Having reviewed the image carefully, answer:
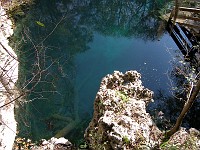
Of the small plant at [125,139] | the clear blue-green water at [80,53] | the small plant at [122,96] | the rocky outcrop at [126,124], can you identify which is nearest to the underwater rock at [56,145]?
the rocky outcrop at [126,124]

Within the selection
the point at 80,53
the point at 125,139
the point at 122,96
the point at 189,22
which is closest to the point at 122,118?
the point at 125,139

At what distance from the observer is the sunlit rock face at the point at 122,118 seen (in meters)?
5.45

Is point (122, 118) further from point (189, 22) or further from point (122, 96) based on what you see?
point (189, 22)

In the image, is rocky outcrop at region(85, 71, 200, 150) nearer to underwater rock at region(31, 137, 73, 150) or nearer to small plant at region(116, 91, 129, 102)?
small plant at region(116, 91, 129, 102)

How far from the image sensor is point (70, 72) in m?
11.9

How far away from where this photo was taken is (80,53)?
1318cm

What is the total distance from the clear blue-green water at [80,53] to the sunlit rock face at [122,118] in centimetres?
193

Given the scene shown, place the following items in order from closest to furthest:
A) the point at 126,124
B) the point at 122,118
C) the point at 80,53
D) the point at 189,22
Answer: the point at 126,124 → the point at 122,118 → the point at 189,22 → the point at 80,53

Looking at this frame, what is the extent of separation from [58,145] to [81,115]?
3.05m

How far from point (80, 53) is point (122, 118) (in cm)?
774

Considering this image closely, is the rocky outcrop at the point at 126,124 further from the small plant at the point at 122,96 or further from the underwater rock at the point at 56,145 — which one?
the underwater rock at the point at 56,145

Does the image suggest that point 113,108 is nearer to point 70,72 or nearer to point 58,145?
point 58,145

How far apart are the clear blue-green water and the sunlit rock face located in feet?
6.34

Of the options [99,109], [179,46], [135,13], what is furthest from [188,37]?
[99,109]
